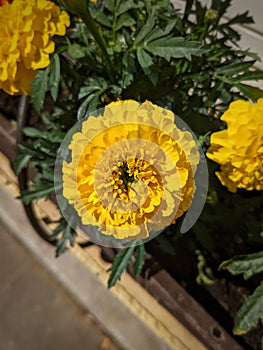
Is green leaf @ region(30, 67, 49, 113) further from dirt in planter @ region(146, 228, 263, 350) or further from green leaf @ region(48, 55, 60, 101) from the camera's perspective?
dirt in planter @ region(146, 228, 263, 350)

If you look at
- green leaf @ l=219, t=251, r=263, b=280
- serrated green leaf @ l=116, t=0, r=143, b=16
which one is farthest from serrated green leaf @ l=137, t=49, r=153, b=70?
green leaf @ l=219, t=251, r=263, b=280

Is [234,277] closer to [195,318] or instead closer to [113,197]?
[195,318]

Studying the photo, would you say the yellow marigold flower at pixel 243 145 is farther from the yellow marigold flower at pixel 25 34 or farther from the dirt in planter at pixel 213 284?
the dirt in planter at pixel 213 284

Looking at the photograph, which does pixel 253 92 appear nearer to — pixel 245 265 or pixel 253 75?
pixel 253 75

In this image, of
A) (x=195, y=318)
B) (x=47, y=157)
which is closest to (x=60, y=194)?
(x=47, y=157)

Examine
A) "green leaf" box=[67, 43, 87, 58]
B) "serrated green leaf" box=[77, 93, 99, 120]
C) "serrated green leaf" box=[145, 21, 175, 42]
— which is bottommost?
"serrated green leaf" box=[77, 93, 99, 120]

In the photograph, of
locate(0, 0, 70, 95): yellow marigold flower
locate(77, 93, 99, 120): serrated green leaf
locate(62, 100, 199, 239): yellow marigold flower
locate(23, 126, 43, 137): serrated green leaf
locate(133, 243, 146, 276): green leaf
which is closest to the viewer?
locate(62, 100, 199, 239): yellow marigold flower

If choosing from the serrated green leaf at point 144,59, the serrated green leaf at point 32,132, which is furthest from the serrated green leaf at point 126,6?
the serrated green leaf at point 32,132
